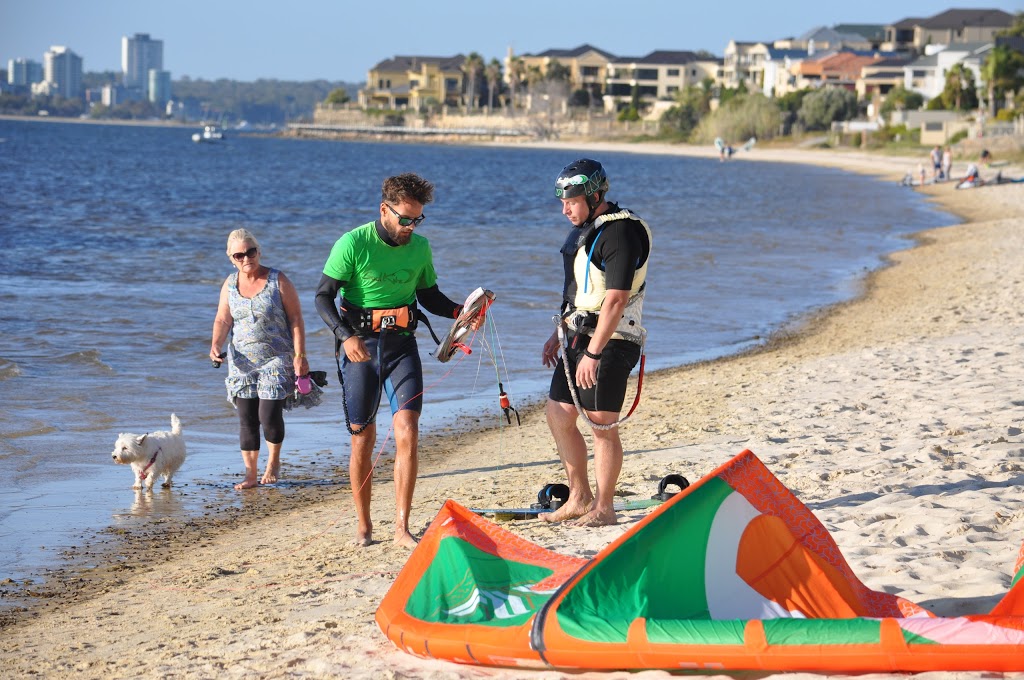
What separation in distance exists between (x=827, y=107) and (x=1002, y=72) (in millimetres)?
28981

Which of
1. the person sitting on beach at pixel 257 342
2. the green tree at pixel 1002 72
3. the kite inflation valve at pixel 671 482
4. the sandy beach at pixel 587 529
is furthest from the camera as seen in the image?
the green tree at pixel 1002 72

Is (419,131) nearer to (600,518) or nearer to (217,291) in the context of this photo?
(217,291)

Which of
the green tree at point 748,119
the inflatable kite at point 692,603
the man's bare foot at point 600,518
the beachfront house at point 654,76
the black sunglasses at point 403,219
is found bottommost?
the man's bare foot at point 600,518

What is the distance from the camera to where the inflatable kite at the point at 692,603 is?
4027mm

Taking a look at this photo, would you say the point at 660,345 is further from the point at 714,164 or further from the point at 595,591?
the point at 714,164

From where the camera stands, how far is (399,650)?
4.61 meters

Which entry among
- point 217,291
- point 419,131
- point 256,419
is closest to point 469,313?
point 256,419

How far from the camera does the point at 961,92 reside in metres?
92.8

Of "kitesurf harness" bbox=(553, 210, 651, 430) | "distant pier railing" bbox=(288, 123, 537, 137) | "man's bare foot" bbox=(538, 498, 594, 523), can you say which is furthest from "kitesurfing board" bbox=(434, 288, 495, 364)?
"distant pier railing" bbox=(288, 123, 537, 137)

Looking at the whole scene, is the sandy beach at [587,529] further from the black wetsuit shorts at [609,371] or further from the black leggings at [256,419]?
the black wetsuit shorts at [609,371]

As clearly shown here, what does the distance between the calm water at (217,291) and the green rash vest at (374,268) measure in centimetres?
233

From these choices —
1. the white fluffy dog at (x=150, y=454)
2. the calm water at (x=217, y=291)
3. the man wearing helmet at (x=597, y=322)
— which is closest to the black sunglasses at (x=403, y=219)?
the man wearing helmet at (x=597, y=322)

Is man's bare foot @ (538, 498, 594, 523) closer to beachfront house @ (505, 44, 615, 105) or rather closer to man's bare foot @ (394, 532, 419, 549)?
man's bare foot @ (394, 532, 419, 549)

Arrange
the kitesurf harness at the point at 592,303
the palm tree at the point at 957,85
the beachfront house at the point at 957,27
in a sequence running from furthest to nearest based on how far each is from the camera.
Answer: the beachfront house at the point at 957,27, the palm tree at the point at 957,85, the kitesurf harness at the point at 592,303
